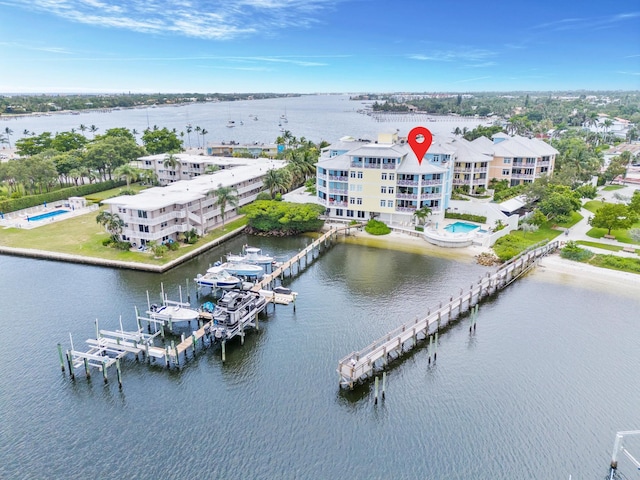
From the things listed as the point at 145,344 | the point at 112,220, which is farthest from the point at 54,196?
the point at 145,344

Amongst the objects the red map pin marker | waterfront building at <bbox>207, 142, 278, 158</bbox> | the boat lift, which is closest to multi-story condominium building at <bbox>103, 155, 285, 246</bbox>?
the red map pin marker

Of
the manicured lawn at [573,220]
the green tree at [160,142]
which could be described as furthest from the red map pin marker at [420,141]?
the green tree at [160,142]

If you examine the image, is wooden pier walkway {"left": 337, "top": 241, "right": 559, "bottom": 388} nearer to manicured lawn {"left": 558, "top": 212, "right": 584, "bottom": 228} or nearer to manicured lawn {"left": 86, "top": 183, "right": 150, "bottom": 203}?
manicured lawn {"left": 558, "top": 212, "right": 584, "bottom": 228}

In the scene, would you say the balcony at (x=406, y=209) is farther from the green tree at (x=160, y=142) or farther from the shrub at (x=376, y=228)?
the green tree at (x=160, y=142)

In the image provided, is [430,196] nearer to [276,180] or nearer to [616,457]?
[276,180]

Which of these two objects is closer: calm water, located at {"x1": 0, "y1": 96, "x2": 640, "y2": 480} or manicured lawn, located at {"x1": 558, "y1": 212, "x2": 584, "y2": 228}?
calm water, located at {"x1": 0, "y1": 96, "x2": 640, "y2": 480}

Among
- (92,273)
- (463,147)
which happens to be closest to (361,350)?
(92,273)
